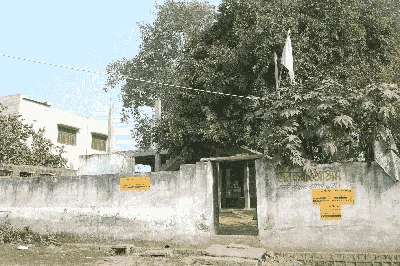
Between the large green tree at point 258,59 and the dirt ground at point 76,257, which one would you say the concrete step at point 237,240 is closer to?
the dirt ground at point 76,257

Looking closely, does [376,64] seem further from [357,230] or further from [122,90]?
[122,90]

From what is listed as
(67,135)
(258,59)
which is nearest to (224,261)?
(258,59)

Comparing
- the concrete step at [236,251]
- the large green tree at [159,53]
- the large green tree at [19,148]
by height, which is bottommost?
the concrete step at [236,251]

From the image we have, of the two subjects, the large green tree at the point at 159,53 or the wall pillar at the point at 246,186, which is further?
the large green tree at the point at 159,53

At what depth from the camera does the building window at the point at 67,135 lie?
26759 millimetres

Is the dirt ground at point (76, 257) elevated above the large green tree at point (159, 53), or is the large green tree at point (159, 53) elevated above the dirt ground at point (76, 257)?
the large green tree at point (159, 53)

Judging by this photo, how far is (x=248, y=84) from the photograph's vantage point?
1528cm

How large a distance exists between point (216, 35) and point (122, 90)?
17.0m

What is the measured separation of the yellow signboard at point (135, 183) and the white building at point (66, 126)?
16.2 metres

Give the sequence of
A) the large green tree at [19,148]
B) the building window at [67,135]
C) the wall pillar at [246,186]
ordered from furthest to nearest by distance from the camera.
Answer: the building window at [67,135]
the wall pillar at [246,186]
the large green tree at [19,148]

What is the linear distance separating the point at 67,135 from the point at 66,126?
2.55 ft

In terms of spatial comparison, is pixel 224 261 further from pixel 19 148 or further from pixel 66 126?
pixel 66 126

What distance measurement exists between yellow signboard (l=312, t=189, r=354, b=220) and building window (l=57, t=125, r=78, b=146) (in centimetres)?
2290

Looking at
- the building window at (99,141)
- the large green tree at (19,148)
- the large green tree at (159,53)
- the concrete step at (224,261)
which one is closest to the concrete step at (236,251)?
the concrete step at (224,261)
